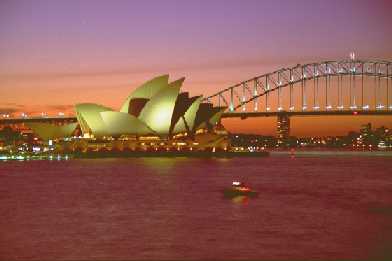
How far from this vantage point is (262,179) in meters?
54.2

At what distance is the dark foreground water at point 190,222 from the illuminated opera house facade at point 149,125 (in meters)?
36.3

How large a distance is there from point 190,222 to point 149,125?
208 ft

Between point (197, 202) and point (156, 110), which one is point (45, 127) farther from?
point (197, 202)

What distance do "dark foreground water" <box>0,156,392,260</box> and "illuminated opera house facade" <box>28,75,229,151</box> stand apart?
119 feet

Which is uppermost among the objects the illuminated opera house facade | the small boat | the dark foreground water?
the illuminated opera house facade

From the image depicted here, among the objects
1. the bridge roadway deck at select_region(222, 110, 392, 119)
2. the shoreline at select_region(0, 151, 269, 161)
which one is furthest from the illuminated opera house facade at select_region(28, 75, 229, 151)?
the bridge roadway deck at select_region(222, 110, 392, 119)

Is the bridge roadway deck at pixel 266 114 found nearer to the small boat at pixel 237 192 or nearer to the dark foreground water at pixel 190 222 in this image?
the dark foreground water at pixel 190 222

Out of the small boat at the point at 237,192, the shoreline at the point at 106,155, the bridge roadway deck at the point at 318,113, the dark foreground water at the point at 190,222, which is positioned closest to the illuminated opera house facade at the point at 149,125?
the shoreline at the point at 106,155

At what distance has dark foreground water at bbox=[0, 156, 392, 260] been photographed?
856 inches

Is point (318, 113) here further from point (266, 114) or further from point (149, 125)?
A: point (149, 125)

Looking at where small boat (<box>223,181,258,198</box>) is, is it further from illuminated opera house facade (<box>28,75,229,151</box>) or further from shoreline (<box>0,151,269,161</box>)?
shoreline (<box>0,151,269,161</box>)

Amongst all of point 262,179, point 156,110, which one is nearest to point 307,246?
point 262,179

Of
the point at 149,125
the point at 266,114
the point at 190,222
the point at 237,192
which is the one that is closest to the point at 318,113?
the point at 266,114

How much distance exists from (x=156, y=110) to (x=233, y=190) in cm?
4786
